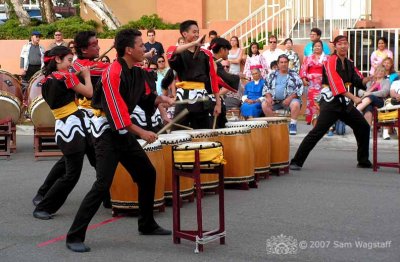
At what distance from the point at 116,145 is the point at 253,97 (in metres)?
9.45

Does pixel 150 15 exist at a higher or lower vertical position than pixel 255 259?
higher

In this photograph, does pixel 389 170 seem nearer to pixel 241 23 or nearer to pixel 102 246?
pixel 102 246

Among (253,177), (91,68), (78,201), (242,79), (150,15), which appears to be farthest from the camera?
(150,15)

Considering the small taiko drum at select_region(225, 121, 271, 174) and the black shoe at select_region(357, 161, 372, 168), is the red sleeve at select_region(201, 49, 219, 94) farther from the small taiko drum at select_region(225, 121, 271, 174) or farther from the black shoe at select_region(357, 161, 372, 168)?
the black shoe at select_region(357, 161, 372, 168)

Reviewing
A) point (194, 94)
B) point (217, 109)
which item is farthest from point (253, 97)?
point (194, 94)

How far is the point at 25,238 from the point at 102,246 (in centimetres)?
87

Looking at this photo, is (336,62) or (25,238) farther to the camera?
(336,62)

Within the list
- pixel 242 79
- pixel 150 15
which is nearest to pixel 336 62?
pixel 242 79

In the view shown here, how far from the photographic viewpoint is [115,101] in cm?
770

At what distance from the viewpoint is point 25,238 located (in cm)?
841

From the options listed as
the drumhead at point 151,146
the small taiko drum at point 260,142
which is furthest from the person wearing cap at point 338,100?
the drumhead at point 151,146

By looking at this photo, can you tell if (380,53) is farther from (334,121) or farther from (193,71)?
(193,71)

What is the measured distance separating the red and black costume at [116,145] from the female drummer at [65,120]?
1.13 meters

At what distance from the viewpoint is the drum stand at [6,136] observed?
1456 centimetres
